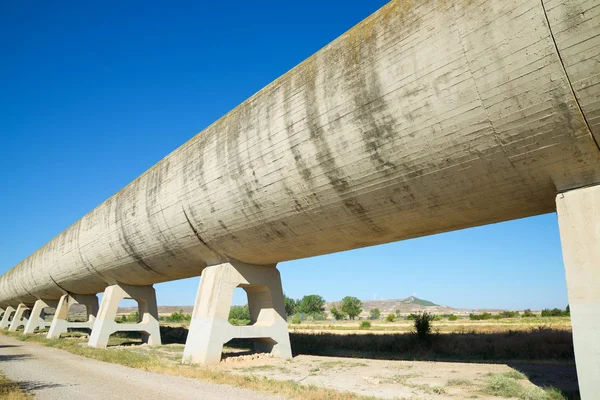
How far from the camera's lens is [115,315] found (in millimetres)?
23266

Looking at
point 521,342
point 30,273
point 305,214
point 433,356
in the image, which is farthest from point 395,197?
point 30,273

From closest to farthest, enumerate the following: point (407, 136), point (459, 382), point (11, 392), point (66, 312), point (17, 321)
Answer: point (407, 136), point (11, 392), point (459, 382), point (66, 312), point (17, 321)

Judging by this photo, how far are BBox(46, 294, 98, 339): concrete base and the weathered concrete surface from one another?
19.6 metres

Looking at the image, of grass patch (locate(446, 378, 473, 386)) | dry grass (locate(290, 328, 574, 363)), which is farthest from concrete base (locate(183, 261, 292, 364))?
grass patch (locate(446, 378, 473, 386))

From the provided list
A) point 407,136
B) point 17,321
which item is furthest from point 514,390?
point 17,321

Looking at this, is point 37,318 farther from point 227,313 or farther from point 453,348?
point 453,348

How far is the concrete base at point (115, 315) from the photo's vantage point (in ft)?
71.8

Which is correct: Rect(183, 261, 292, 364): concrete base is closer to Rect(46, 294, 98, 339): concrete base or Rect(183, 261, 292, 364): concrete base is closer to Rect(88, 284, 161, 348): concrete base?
Rect(88, 284, 161, 348): concrete base

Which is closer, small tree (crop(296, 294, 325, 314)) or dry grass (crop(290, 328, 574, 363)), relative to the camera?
dry grass (crop(290, 328, 574, 363))

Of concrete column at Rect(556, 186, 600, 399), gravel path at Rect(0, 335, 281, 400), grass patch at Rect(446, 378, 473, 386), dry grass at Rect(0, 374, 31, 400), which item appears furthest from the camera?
grass patch at Rect(446, 378, 473, 386)

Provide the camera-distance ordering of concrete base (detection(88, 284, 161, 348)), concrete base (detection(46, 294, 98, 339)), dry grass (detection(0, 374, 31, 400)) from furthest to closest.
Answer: concrete base (detection(46, 294, 98, 339))
concrete base (detection(88, 284, 161, 348))
dry grass (detection(0, 374, 31, 400))

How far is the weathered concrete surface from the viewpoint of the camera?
19.9 ft

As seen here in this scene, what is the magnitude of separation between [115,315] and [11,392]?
1628cm

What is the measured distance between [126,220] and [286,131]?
11359 mm
